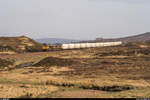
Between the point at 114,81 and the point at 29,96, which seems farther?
the point at 114,81

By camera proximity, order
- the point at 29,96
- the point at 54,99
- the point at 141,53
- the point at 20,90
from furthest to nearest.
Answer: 1. the point at 141,53
2. the point at 20,90
3. the point at 29,96
4. the point at 54,99

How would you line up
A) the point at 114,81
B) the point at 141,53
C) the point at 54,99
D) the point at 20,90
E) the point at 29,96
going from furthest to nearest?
1. the point at 141,53
2. the point at 114,81
3. the point at 20,90
4. the point at 29,96
5. the point at 54,99

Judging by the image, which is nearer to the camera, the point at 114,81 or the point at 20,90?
the point at 20,90

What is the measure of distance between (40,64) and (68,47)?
166ft

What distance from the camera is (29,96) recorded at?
792 inches

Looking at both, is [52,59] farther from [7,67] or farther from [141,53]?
[141,53]

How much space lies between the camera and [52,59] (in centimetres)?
4612

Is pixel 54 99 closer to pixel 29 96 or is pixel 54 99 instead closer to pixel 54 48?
pixel 29 96

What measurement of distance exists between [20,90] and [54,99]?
5255 mm

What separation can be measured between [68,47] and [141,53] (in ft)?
130

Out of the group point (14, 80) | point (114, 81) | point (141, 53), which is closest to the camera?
point (114, 81)

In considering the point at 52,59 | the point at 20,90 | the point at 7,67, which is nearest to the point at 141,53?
the point at 52,59

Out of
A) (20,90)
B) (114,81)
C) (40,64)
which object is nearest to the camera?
(20,90)

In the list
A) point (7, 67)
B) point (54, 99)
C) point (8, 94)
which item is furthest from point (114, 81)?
point (7, 67)
